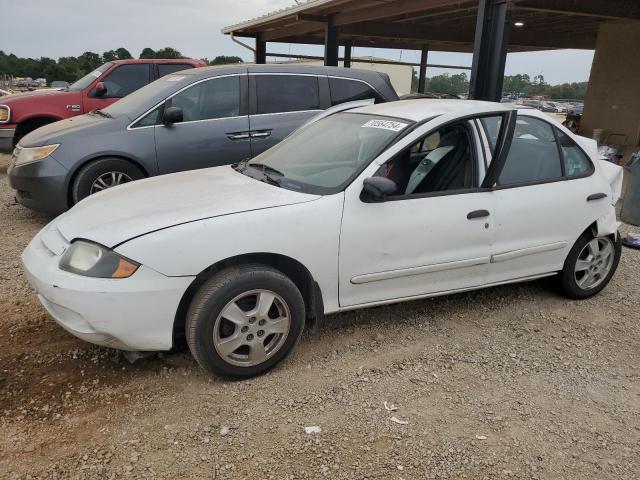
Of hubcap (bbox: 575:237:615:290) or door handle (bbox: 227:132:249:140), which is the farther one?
door handle (bbox: 227:132:249:140)

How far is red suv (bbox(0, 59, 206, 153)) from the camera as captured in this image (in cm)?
851

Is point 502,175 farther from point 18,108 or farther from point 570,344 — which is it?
point 18,108

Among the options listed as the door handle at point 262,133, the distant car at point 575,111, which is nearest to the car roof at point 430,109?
the door handle at point 262,133

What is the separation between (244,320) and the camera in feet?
9.48

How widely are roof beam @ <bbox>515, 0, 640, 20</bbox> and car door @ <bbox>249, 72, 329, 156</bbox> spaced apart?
4.84m

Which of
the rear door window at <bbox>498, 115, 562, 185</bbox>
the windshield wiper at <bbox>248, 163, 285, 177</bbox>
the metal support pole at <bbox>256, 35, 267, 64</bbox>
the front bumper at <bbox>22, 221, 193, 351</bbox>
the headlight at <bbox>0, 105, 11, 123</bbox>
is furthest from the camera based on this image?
the metal support pole at <bbox>256, 35, 267, 64</bbox>

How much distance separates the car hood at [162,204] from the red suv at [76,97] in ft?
20.1

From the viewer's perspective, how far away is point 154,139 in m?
5.86

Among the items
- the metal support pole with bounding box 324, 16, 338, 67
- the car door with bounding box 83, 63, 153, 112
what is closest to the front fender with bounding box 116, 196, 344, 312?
the car door with bounding box 83, 63, 153, 112

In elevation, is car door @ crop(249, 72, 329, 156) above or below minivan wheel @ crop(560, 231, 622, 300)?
above

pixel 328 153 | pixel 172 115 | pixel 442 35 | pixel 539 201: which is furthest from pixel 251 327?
pixel 442 35

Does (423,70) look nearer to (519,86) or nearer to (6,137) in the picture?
(6,137)

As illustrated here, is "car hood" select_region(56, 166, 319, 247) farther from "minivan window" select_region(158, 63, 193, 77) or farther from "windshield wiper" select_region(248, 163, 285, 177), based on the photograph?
"minivan window" select_region(158, 63, 193, 77)

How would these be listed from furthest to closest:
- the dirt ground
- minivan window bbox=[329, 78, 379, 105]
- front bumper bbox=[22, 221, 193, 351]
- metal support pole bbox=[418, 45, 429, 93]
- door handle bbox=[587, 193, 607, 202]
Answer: metal support pole bbox=[418, 45, 429, 93] → minivan window bbox=[329, 78, 379, 105] → door handle bbox=[587, 193, 607, 202] → front bumper bbox=[22, 221, 193, 351] → the dirt ground
